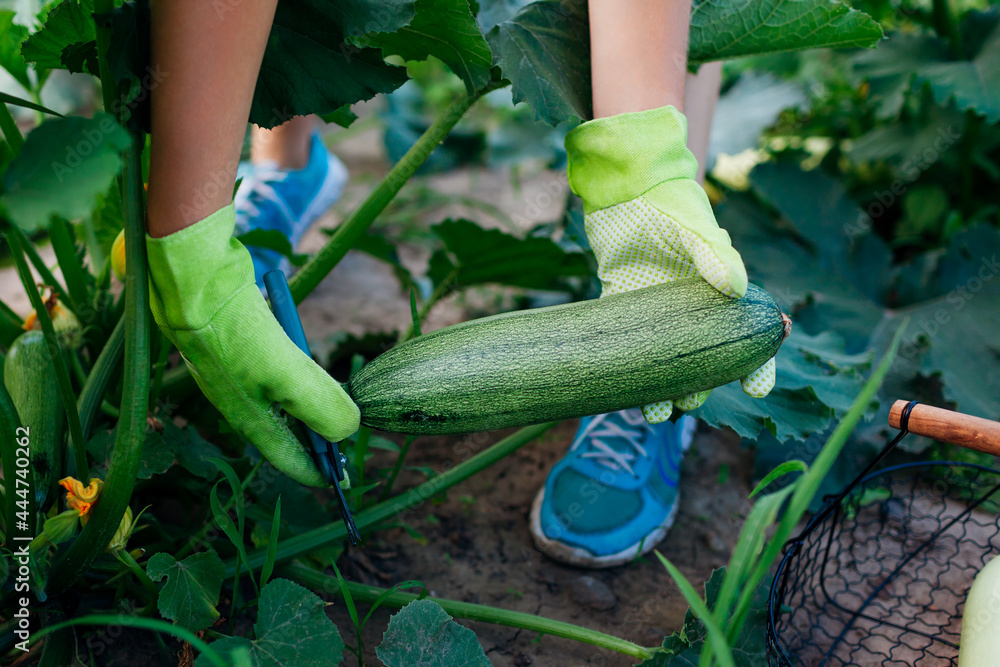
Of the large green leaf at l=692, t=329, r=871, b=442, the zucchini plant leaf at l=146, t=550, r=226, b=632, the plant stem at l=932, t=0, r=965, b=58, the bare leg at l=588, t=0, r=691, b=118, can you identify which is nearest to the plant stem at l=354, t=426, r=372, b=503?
the zucchini plant leaf at l=146, t=550, r=226, b=632

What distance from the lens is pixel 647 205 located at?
104 centimetres

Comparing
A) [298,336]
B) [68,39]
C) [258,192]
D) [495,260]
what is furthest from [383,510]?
[258,192]

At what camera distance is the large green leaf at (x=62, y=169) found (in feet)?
2.17

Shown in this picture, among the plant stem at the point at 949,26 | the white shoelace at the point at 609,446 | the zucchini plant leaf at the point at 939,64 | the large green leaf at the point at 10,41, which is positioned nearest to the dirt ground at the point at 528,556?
the white shoelace at the point at 609,446

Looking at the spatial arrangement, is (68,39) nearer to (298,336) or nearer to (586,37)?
(298,336)

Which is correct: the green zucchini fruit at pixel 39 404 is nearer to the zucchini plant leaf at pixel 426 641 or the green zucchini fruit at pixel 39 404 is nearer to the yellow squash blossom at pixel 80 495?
the yellow squash blossom at pixel 80 495

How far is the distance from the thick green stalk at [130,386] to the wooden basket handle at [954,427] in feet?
3.06

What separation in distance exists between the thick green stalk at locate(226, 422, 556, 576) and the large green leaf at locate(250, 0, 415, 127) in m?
0.59

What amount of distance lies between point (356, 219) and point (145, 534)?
61 cm

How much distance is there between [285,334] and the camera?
3.13 feet

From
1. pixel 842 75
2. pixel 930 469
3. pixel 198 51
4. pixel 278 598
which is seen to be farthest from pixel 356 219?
pixel 842 75

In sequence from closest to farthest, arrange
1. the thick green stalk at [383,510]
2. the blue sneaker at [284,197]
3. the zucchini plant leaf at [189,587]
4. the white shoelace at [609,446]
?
1. the zucchini plant leaf at [189,587]
2. the thick green stalk at [383,510]
3. the white shoelace at [609,446]
4. the blue sneaker at [284,197]

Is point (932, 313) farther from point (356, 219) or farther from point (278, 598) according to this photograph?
point (278, 598)

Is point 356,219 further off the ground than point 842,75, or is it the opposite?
point 356,219
